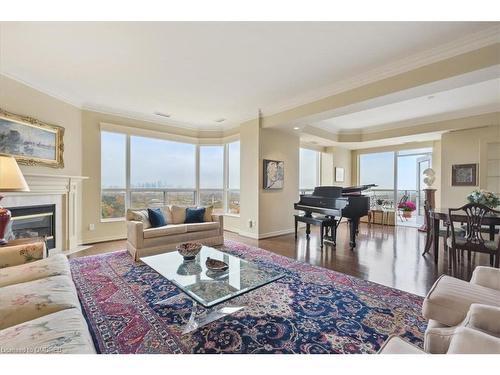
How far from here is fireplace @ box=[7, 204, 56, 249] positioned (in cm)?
335

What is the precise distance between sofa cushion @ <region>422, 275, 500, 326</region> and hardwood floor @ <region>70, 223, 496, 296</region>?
47.0 inches

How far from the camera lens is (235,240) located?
4797 mm

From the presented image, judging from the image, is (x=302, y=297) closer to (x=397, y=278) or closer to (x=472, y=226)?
(x=397, y=278)

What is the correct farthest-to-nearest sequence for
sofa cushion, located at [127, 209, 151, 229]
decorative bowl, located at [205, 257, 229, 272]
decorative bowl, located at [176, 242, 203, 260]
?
sofa cushion, located at [127, 209, 151, 229] → decorative bowl, located at [176, 242, 203, 260] → decorative bowl, located at [205, 257, 229, 272]

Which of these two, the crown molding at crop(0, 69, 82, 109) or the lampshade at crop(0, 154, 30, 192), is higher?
the crown molding at crop(0, 69, 82, 109)

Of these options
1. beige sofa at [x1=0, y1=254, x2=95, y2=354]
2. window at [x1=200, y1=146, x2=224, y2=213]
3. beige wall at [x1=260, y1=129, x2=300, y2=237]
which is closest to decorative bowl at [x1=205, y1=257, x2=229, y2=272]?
beige sofa at [x1=0, y1=254, x2=95, y2=354]

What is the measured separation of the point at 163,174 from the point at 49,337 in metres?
4.64

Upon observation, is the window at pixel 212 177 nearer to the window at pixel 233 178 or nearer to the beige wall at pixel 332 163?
the window at pixel 233 178

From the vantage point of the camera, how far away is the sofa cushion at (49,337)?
40.6 inches

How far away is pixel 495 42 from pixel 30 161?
600 centimetres

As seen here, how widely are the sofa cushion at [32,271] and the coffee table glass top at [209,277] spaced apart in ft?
2.42

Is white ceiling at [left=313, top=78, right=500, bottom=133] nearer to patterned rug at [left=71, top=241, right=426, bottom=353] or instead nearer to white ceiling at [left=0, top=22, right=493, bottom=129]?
white ceiling at [left=0, top=22, right=493, bottom=129]
